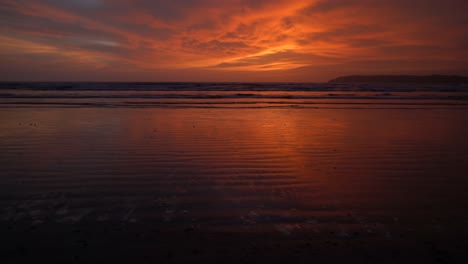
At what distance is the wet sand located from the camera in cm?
327

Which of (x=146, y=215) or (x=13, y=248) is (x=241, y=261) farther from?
(x=13, y=248)

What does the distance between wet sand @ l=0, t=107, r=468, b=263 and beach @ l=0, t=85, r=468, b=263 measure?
0.06 ft

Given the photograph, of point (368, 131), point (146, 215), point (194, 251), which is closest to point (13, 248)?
point (146, 215)

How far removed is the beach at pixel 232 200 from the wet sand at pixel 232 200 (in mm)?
20

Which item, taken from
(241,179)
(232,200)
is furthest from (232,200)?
(241,179)

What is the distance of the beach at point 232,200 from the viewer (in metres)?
3.27

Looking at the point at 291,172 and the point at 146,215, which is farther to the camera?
the point at 291,172

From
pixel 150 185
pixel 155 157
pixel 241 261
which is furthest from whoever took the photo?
pixel 155 157

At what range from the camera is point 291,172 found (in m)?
6.00

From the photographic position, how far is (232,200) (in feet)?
14.9

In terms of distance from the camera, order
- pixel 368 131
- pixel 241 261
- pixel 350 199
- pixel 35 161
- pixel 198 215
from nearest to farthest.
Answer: pixel 241 261, pixel 198 215, pixel 350 199, pixel 35 161, pixel 368 131

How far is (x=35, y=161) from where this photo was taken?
6.68 m

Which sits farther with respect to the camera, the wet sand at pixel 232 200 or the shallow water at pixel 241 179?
the shallow water at pixel 241 179

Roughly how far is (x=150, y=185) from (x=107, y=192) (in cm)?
66
